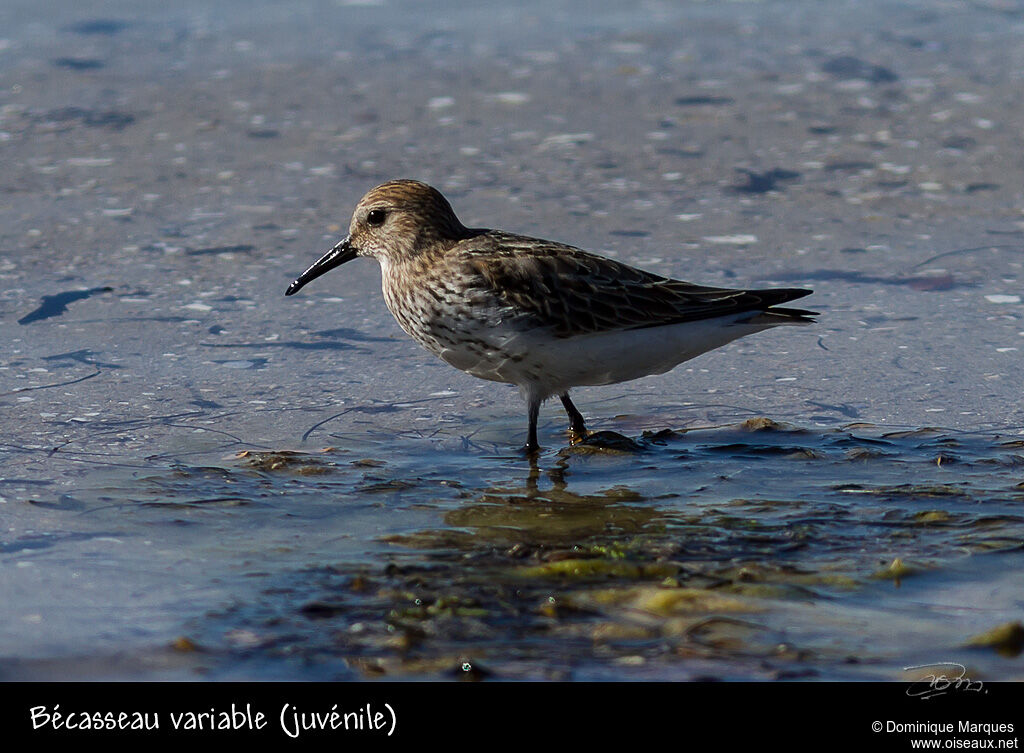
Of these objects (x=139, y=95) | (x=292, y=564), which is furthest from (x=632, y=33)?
(x=292, y=564)

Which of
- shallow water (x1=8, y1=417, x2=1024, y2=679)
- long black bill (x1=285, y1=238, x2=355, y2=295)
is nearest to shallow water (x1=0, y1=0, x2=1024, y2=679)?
shallow water (x1=8, y1=417, x2=1024, y2=679)

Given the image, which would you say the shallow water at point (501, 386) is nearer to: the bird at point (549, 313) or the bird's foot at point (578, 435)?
the bird's foot at point (578, 435)

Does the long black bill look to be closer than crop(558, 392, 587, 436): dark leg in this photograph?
No

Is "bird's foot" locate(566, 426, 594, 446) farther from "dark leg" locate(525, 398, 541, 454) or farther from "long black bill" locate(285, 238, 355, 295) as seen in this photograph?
"long black bill" locate(285, 238, 355, 295)

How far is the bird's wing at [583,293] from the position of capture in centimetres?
653

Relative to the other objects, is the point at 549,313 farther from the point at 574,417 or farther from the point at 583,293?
the point at 574,417

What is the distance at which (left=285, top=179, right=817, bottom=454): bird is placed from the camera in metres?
6.48

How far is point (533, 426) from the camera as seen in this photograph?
6.53 m
